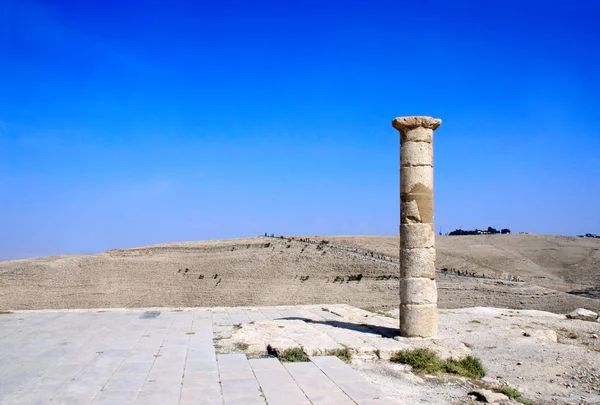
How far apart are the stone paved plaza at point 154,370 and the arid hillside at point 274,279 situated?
12.0 meters

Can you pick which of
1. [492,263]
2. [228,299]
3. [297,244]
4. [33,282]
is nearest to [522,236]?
[492,263]

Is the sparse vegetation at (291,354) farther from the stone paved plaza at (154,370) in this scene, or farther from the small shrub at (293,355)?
Result: the stone paved plaza at (154,370)

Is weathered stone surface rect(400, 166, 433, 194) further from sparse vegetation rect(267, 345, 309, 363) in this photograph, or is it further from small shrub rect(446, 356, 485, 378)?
sparse vegetation rect(267, 345, 309, 363)

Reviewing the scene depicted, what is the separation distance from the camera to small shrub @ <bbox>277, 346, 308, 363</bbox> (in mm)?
9109

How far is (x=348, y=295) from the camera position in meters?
25.6

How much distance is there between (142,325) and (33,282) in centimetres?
1921

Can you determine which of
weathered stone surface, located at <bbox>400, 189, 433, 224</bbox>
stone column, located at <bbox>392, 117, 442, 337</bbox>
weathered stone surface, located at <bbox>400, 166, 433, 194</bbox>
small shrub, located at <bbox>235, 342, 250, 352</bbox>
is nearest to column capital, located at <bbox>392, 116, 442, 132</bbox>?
stone column, located at <bbox>392, 117, 442, 337</bbox>

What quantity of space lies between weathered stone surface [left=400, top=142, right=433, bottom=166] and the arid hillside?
12156 millimetres

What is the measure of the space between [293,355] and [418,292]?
11.1ft

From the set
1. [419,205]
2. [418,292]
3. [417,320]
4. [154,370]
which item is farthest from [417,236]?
[154,370]

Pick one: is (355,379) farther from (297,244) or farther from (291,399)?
(297,244)

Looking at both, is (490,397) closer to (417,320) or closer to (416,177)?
(417,320)

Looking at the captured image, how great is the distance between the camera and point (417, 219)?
11.5 metres

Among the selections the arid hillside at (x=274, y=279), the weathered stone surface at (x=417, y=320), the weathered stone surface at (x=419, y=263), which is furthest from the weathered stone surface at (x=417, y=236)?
the arid hillside at (x=274, y=279)
